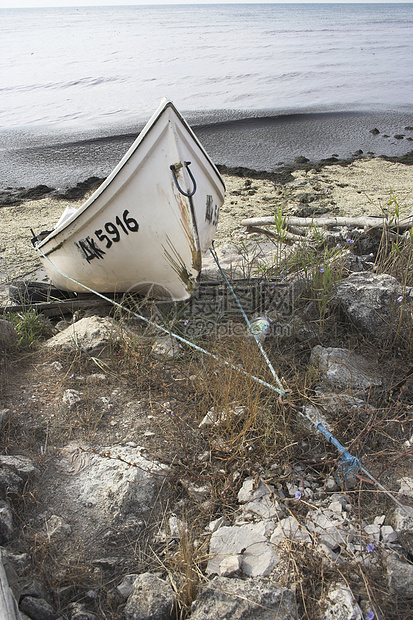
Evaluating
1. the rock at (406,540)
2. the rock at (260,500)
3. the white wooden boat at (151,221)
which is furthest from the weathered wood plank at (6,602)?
the white wooden boat at (151,221)

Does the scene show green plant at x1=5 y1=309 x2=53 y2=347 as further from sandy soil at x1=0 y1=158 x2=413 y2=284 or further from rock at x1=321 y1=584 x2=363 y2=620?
rock at x1=321 y1=584 x2=363 y2=620

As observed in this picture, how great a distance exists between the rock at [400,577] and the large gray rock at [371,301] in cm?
155

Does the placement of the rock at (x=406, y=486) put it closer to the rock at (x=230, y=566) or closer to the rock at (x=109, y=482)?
the rock at (x=230, y=566)

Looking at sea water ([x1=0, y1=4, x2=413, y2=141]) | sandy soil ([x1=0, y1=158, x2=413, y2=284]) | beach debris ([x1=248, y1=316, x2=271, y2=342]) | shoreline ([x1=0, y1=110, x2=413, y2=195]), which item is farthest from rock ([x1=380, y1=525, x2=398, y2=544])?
sea water ([x1=0, y1=4, x2=413, y2=141])

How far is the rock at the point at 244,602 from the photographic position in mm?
1601

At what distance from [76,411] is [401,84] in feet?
47.6

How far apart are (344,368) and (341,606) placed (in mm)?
1349

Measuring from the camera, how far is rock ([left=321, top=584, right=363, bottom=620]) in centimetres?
161

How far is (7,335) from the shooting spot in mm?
3248

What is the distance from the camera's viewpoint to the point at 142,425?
2.61 m

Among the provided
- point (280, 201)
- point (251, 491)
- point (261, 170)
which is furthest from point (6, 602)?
point (261, 170)

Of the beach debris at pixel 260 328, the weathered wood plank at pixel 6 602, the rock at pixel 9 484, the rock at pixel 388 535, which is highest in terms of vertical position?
the weathered wood plank at pixel 6 602

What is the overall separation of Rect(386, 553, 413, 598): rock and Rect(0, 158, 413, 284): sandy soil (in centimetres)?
387

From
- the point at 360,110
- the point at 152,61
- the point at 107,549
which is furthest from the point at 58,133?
the point at 152,61
